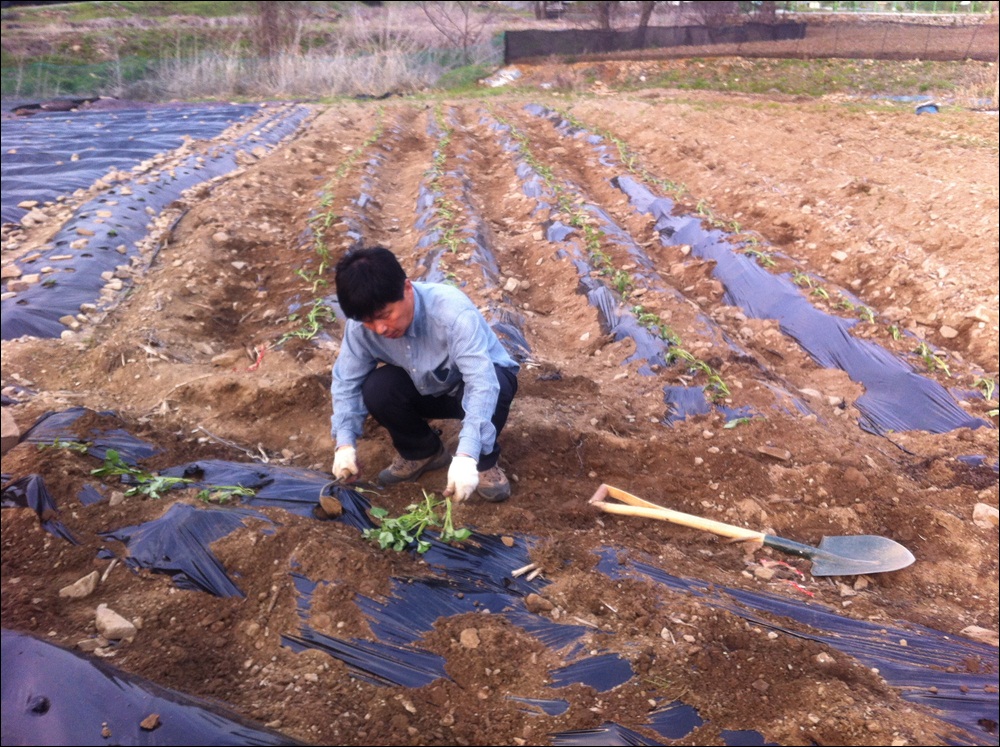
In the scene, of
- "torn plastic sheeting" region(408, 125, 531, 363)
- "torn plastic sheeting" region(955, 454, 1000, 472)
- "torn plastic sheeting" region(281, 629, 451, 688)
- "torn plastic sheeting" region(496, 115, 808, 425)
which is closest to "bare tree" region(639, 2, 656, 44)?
"torn plastic sheeting" region(408, 125, 531, 363)

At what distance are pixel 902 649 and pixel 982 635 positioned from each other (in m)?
0.40

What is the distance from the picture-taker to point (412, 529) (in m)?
2.79

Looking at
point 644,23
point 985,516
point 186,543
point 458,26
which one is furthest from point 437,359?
point 458,26

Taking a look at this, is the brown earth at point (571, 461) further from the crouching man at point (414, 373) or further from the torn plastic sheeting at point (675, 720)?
the crouching man at point (414, 373)

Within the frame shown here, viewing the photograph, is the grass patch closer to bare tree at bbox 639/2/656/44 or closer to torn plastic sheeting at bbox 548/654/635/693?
bare tree at bbox 639/2/656/44

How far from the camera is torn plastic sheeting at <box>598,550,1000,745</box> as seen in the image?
2.11 meters

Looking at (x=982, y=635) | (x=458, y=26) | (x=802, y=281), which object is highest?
(x=458, y=26)

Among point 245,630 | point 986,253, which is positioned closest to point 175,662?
point 245,630

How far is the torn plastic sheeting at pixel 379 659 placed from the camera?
215 centimetres

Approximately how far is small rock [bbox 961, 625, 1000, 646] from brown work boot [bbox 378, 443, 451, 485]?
2.19 metres

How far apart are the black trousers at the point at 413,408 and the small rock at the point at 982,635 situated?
6.30 ft

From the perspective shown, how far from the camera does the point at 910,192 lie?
7059 mm

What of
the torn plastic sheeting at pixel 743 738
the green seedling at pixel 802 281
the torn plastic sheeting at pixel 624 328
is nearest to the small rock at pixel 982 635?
the torn plastic sheeting at pixel 743 738

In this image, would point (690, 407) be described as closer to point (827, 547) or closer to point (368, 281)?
point (827, 547)
